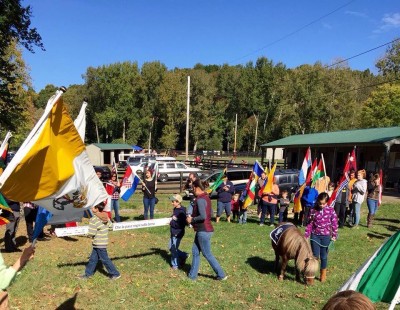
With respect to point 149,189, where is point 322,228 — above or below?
below

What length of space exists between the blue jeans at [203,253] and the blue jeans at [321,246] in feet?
6.48

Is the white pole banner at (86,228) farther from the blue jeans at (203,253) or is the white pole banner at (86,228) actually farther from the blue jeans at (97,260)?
the blue jeans at (203,253)

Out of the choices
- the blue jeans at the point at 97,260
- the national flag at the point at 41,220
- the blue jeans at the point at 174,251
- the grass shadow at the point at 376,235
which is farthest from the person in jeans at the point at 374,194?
the national flag at the point at 41,220

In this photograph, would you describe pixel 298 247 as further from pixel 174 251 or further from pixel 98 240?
pixel 98 240

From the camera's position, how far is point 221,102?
250 ft

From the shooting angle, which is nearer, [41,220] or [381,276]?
[381,276]

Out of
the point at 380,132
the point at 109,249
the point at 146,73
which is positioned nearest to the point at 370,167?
the point at 380,132

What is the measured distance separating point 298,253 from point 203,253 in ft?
6.29

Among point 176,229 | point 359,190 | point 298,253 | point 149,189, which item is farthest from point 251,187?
point 298,253

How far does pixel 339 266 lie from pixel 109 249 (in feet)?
19.5

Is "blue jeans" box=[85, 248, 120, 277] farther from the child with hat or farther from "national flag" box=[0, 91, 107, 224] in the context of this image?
"national flag" box=[0, 91, 107, 224]

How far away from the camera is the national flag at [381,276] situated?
146 inches

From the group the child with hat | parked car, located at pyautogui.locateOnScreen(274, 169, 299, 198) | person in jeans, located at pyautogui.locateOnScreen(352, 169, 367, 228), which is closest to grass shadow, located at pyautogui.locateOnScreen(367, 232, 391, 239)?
person in jeans, located at pyautogui.locateOnScreen(352, 169, 367, 228)

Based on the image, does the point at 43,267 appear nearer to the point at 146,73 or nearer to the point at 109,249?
the point at 109,249
